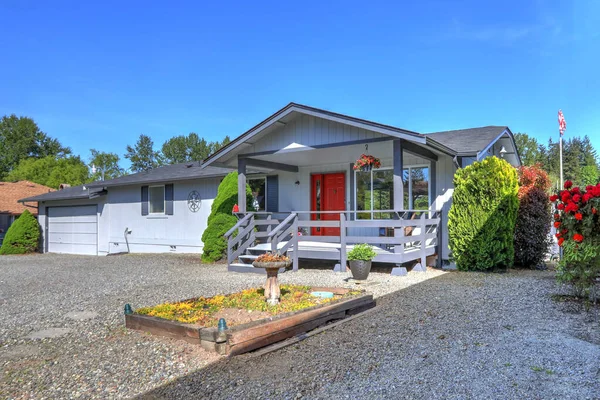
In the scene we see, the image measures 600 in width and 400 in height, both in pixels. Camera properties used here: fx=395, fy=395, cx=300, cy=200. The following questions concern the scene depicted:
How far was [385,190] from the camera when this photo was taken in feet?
35.8

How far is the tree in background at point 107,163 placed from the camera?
55.8 meters

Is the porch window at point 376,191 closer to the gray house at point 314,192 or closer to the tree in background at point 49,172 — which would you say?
the gray house at point 314,192

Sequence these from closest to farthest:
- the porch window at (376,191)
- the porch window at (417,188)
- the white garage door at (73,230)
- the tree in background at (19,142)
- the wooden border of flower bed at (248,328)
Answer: the wooden border of flower bed at (248,328) < the porch window at (417,188) < the porch window at (376,191) < the white garage door at (73,230) < the tree in background at (19,142)

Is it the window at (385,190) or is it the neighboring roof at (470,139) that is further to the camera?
the window at (385,190)

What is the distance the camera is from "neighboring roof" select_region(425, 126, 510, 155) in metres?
9.07

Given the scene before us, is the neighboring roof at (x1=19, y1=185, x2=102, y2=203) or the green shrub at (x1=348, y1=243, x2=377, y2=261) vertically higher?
the neighboring roof at (x1=19, y1=185, x2=102, y2=203)

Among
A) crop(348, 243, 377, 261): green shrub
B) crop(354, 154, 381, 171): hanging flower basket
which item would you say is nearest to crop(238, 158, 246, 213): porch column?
crop(354, 154, 381, 171): hanging flower basket

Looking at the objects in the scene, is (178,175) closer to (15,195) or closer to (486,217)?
(486,217)

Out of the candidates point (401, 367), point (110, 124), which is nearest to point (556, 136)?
point (110, 124)

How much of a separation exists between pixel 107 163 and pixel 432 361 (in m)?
61.7

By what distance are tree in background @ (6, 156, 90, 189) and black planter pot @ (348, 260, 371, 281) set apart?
44.1 metres

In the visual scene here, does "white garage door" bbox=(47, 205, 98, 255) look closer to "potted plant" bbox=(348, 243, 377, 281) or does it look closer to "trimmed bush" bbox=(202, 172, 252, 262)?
"trimmed bush" bbox=(202, 172, 252, 262)

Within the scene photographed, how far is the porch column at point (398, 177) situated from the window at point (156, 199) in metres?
10.3

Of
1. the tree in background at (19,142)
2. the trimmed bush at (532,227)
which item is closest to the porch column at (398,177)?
the trimmed bush at (532,227)
